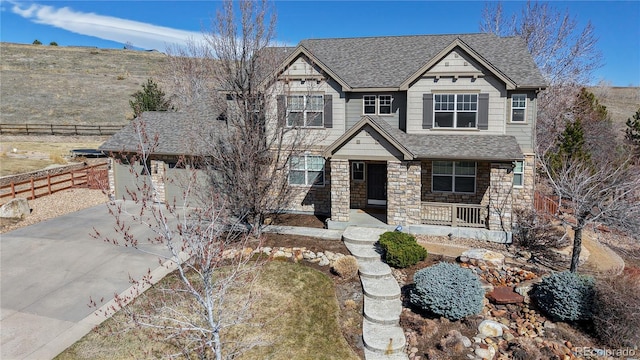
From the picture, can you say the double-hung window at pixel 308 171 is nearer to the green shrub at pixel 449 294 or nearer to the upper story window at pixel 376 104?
the upper story window at pixel 376 104

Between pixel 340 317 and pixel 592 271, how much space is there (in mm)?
8159

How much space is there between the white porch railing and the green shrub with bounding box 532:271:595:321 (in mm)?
6002

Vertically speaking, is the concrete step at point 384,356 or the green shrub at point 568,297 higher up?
the green shrub at point 568,297

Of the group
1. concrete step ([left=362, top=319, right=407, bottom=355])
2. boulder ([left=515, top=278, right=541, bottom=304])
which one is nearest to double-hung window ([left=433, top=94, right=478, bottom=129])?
boulder ([left=515, top=278, right=541, bottom=304])

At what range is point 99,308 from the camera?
10.6m

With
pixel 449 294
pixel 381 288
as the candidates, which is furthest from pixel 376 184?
pixel 449 294

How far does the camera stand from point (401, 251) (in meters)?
12.6

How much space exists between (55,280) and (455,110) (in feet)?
52.3

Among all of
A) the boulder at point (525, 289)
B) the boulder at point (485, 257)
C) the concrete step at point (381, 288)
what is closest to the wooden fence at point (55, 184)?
the concrete step at point (381, 288)

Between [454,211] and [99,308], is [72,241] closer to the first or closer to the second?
[99,308]

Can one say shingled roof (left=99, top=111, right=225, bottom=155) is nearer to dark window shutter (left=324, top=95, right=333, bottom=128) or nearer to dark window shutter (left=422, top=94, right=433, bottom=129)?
dark window shutter (left=324, top=95, right=333, bottom=128)

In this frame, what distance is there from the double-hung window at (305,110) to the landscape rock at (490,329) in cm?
1045

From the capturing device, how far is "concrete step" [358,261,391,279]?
12094 millimetres

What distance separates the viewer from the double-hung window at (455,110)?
16.9 meters
